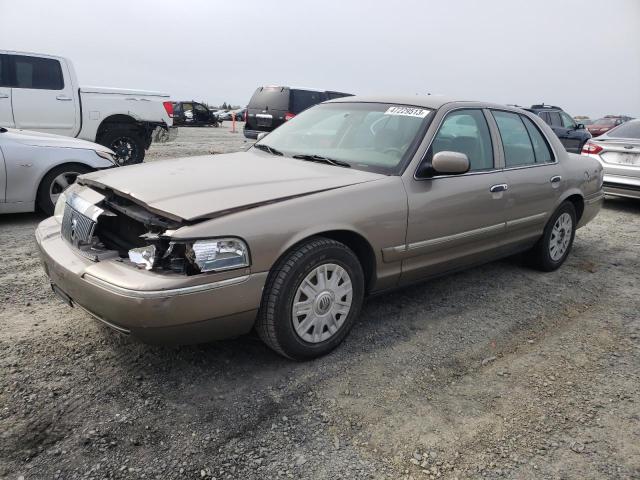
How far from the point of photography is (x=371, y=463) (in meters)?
2.28

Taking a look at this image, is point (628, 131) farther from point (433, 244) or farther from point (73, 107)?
point (73, 107)

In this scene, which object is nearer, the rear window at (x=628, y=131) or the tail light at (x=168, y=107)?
the rear window at (x=628, y=131)

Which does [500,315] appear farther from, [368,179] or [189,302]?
[189,302]

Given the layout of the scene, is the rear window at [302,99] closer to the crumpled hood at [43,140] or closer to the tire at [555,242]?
the crumpled hood at [43,140]

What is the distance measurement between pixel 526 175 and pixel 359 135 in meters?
1.54

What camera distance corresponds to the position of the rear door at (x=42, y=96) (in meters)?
8.37

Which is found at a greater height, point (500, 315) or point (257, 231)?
point (257, 231)

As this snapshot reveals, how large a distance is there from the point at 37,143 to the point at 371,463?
206 inches

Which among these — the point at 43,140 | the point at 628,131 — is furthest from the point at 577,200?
the point at 43,140

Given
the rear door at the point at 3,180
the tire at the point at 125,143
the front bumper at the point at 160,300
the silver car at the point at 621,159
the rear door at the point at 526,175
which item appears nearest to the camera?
the front bumper at the point at 160,300

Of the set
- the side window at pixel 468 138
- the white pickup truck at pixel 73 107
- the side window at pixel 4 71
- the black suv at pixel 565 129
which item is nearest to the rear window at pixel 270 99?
the white pickup truck at pixel 73 107

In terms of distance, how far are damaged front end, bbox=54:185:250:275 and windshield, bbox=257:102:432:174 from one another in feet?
4.35

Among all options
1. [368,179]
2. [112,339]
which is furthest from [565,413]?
[112,339]

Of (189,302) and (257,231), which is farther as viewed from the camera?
(257,231)
